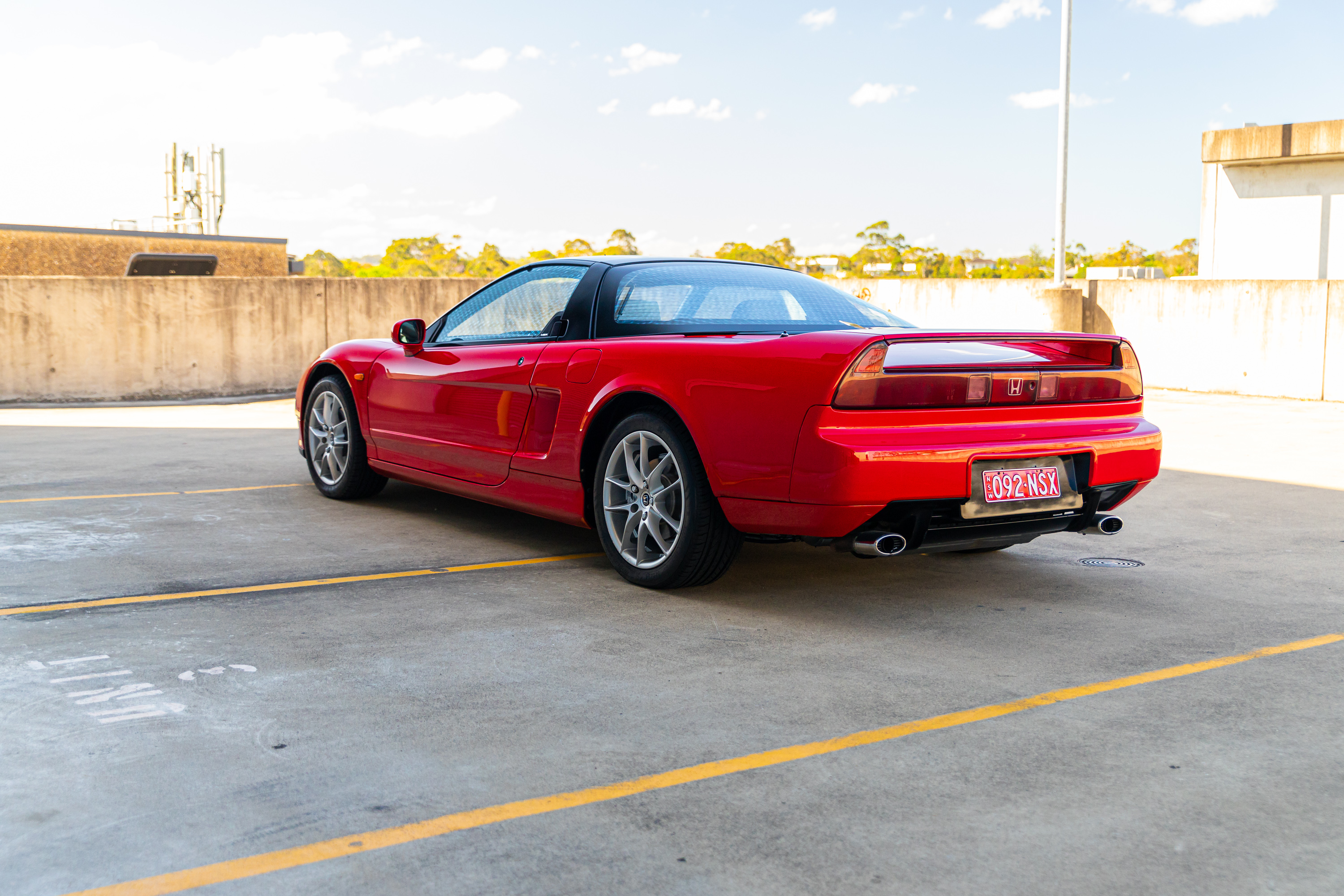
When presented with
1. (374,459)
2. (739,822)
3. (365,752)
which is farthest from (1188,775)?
(374,459)

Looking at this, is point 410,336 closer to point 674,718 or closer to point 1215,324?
point 674,718

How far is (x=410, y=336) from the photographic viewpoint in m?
6.29

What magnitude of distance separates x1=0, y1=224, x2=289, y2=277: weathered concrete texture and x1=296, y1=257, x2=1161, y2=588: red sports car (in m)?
36.3

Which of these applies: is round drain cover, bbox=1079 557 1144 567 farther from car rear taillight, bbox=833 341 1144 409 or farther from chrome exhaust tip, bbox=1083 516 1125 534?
car rear taillight, bbox=833 341 1144 409

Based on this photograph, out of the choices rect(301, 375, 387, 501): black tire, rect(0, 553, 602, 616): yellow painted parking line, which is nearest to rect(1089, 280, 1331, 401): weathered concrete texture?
rect(301, 375, 387, 501): black tire

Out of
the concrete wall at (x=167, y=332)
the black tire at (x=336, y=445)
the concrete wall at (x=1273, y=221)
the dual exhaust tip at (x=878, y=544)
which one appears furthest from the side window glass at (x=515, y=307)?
the concrete wall at (x=1273, y=221)

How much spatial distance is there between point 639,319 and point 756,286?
0.63 m

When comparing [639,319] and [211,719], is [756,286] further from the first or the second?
[211,719]

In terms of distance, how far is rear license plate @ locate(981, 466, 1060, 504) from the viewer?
4297 mm

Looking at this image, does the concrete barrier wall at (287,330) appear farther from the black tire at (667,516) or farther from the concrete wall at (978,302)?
the black tire at (667,516)

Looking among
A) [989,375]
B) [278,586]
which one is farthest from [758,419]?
[278,586]

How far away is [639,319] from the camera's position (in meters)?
5.17

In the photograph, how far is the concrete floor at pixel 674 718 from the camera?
→ 2484mm

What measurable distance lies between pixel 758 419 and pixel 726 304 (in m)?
1.11
